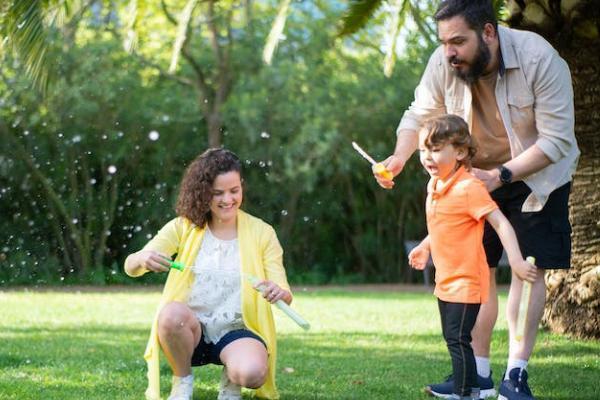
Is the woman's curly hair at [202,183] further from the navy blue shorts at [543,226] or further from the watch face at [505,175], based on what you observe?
the navy blue shorts at [543,226]

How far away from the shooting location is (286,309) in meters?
4.52

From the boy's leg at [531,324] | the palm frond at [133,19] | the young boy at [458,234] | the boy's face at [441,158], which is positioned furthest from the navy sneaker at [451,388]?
the palm frond at [133,19]

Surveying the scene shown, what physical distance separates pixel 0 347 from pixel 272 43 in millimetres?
2703

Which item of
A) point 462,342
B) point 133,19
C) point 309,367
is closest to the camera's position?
point 462,342

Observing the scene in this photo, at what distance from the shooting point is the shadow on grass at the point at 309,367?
532cm

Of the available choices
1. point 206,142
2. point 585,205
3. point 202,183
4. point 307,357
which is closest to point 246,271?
point 202,183

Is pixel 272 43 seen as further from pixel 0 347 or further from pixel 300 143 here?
pixel 300 143

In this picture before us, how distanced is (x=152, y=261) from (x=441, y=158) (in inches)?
49.0

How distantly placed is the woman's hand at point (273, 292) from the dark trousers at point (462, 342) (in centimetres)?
66

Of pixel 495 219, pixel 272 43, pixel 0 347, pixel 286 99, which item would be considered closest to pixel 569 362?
pixel 495 219

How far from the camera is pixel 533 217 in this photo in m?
4.94

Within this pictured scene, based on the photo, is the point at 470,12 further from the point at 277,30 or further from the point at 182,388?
the point at 277,30

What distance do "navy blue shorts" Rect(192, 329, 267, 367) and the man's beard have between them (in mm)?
1424

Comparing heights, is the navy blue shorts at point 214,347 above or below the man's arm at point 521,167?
below
